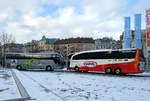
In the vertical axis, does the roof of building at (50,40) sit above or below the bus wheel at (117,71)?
above

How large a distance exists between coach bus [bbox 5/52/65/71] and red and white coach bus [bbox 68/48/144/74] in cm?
372

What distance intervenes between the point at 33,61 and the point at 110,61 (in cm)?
1369

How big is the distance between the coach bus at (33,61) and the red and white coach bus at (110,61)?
3.72 meters

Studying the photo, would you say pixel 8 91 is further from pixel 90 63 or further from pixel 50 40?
pixel 50 40

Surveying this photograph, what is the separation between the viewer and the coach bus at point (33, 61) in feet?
96.0

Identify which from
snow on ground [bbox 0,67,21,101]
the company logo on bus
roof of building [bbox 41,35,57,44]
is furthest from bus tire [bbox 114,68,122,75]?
roof of building [bbox 41,35,57,44]

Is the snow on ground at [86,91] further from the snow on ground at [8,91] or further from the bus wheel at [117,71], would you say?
the bus wheel at [117,71]

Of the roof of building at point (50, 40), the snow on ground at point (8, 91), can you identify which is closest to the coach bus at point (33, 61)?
the snow on ground at point (8, 91)

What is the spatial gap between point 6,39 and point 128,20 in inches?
1310

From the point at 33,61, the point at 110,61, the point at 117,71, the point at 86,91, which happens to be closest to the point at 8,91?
the point at 86,91

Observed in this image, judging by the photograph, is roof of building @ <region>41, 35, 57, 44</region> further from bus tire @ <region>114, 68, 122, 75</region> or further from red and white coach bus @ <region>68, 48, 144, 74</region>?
bus tire @ <region>114, 68, 122, 75</region>

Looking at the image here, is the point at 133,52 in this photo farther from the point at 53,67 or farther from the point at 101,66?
the point at 53,67

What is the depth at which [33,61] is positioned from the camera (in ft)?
96.9

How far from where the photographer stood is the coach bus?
96.0 ft
